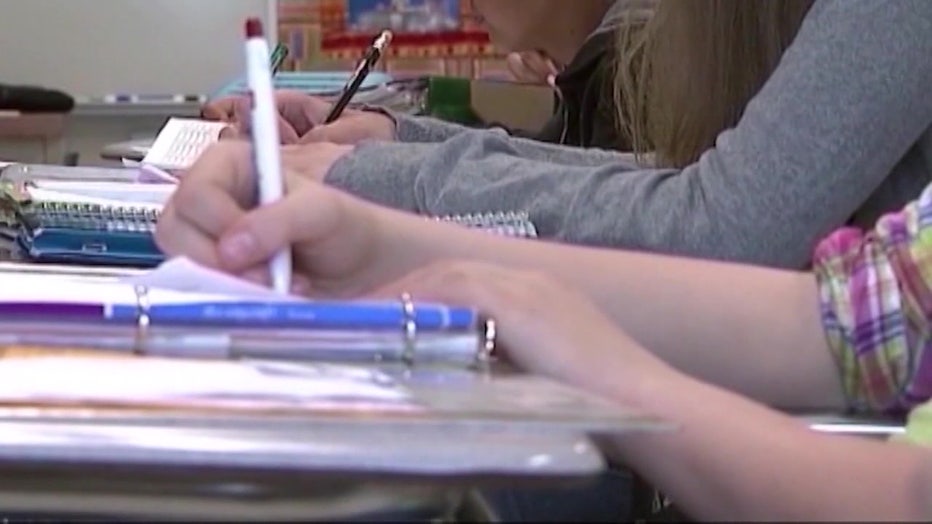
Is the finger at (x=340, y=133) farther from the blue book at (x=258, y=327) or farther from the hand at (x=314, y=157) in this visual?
the blue book at (x=258, y=327)

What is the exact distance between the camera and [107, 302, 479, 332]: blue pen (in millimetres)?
538

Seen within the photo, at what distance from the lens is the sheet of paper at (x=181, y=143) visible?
1.31 m

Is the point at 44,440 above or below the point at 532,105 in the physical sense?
above

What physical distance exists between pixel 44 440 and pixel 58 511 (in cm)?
3

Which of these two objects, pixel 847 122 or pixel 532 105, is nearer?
pixel 847 122

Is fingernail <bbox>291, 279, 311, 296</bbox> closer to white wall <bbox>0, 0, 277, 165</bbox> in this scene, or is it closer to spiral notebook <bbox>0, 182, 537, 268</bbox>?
spiral notebook <bbox>0, 182, 537, 268</bbox>

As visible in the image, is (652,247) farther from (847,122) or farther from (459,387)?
(459,387)

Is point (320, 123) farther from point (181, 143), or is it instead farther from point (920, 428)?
point (920, 428)

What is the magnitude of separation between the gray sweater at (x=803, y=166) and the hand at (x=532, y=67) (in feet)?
4.16

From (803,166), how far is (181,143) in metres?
0.72

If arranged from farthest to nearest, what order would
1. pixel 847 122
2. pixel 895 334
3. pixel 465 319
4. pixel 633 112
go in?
pixel 633 112, pixel 847 122, pixel 895 334, pixel 465 319

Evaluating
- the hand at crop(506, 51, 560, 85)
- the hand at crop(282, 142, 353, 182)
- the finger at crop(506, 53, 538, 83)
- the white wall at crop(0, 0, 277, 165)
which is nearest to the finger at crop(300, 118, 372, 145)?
the hand at crop(282, 142, 353, 182)

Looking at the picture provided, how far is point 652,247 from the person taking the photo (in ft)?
3.04

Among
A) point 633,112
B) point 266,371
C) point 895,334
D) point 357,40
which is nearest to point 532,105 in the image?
point 357,40
